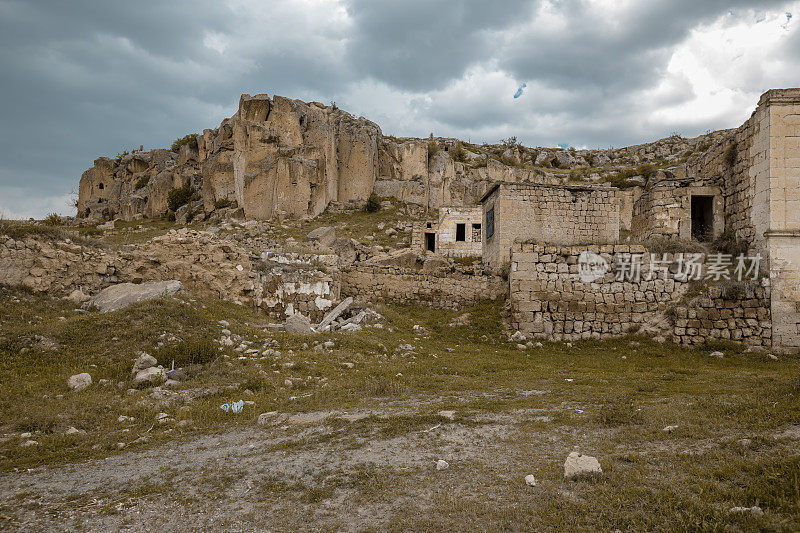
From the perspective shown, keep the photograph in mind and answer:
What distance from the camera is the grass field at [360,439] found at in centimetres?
295

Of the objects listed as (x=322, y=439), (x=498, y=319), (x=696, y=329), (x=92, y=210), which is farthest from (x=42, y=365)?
(x=92, y=210)

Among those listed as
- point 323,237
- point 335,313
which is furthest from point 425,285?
point 323,237

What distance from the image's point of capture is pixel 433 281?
15055 mm

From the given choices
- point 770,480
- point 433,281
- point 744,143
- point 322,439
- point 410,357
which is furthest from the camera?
point 433,281

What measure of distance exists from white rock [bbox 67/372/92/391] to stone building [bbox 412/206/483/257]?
2252cm

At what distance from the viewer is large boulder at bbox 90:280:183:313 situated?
938 centimetres

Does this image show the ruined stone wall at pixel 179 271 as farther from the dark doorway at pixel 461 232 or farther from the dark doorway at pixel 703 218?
the dark doorway at pixel 461 232

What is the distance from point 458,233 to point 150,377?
2310cm

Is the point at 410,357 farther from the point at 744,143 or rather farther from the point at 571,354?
the point at 744,143

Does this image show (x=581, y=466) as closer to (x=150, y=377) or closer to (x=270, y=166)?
(x=150, y=377)

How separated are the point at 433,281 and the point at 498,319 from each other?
11.0 feet

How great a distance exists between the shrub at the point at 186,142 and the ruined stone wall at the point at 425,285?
1618 inches

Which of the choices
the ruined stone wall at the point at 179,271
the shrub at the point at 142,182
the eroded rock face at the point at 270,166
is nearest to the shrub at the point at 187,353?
the ruined stone wall at the point at 179,271

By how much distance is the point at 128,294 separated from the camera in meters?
9.73
